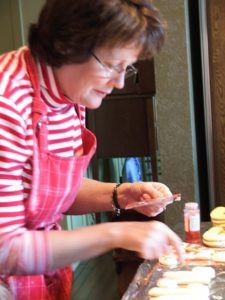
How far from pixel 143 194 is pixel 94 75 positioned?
440mm

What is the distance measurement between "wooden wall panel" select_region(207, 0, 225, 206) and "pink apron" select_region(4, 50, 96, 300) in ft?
5.53

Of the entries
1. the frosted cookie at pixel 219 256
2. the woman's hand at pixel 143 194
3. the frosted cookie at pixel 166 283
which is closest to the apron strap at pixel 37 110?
the woman's hand at pixel 143 194

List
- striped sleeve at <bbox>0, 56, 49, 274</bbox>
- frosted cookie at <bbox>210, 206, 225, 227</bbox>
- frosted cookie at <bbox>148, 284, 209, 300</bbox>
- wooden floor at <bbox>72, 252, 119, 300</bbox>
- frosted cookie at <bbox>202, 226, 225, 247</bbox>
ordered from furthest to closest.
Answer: wooden floor at <bbox>72, 252, 119, 300</bbox> → frosted cookie at <bbox>210, 206, 225, 227</bbox> → frosted cookie at <bbox>202, 226, 225, 247</bbox> → frosted cookie at <bbox>148, 284, 209, 300</bbox> → striped sleeve at <bbox>0, 56, 49, 274</bbox>

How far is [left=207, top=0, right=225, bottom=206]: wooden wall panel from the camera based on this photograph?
2793 millimetres

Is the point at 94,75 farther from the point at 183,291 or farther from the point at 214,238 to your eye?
the point at 214,238

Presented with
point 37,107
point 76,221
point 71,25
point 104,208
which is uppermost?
point 71,25

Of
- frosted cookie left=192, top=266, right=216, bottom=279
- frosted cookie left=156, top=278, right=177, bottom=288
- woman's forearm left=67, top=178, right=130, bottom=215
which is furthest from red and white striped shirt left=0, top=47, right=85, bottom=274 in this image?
frosted cookie left=192, top=266, right=216, bottom=279

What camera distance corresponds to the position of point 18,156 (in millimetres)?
1035

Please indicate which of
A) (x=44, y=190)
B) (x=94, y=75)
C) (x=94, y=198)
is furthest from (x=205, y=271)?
(x=94, y=75)

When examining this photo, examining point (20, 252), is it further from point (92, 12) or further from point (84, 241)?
point (92, 12)

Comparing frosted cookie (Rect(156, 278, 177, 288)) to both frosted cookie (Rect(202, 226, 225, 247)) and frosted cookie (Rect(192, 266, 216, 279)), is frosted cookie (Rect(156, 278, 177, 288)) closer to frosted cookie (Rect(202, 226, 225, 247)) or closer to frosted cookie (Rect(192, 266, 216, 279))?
frosted cookie (Rect(192, 266, 216, 279))

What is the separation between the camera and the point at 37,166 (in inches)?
43.5

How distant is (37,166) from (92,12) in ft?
1.11

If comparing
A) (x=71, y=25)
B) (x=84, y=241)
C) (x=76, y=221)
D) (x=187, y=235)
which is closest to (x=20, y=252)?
(x=84, y=241)
